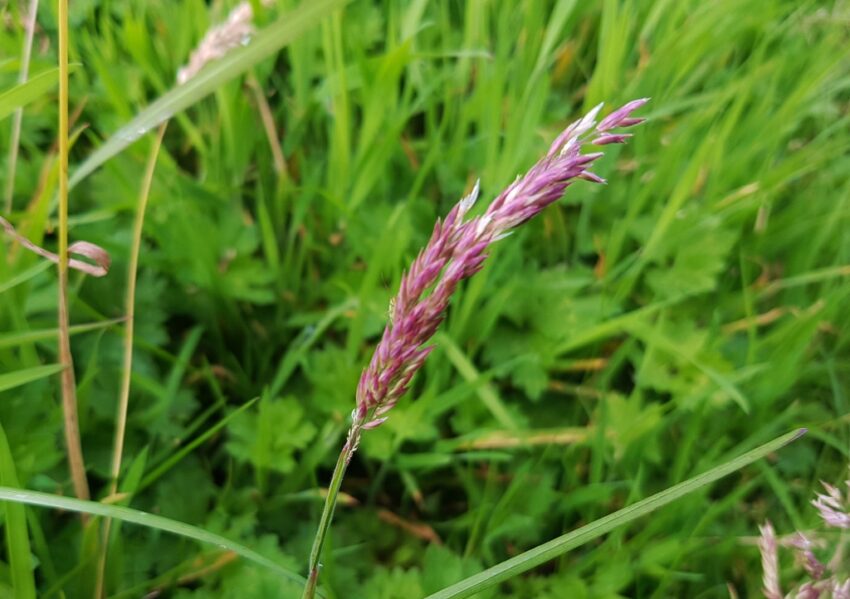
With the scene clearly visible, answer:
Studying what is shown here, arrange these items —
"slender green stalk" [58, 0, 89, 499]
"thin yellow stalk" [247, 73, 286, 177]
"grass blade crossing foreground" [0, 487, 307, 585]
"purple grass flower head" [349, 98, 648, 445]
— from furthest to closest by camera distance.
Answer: "thin yellow stalk" [247, 73, 286, 177] < "slender green stalk" [58, 0, 89, 499] < "grass blade crossing foreground" [0, 487, 307, 585] < "purple grass flower head" [349, 98, 648, 445]

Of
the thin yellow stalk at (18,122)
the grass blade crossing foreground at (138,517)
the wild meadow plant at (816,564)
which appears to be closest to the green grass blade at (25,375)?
the grass blade crossing foreground at (138,517)

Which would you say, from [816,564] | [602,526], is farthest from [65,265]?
[816,564]

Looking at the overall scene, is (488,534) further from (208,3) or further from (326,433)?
(208,3)

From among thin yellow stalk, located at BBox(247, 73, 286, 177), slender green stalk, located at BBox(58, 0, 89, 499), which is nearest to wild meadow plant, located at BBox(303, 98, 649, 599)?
slender green stalk, located at BBox(58, 0, 89, 499)

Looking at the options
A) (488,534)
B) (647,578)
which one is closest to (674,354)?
(647,578)

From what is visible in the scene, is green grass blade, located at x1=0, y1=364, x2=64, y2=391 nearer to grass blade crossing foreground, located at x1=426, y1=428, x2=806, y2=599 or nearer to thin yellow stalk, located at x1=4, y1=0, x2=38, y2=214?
thin yellow stalk, located at x1=4, y1=0, x2=38, y2=214

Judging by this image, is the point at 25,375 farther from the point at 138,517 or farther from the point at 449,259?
the point at 449,259

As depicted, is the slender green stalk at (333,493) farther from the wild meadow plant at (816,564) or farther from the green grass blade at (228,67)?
the wild meadow plant at (816,564)
